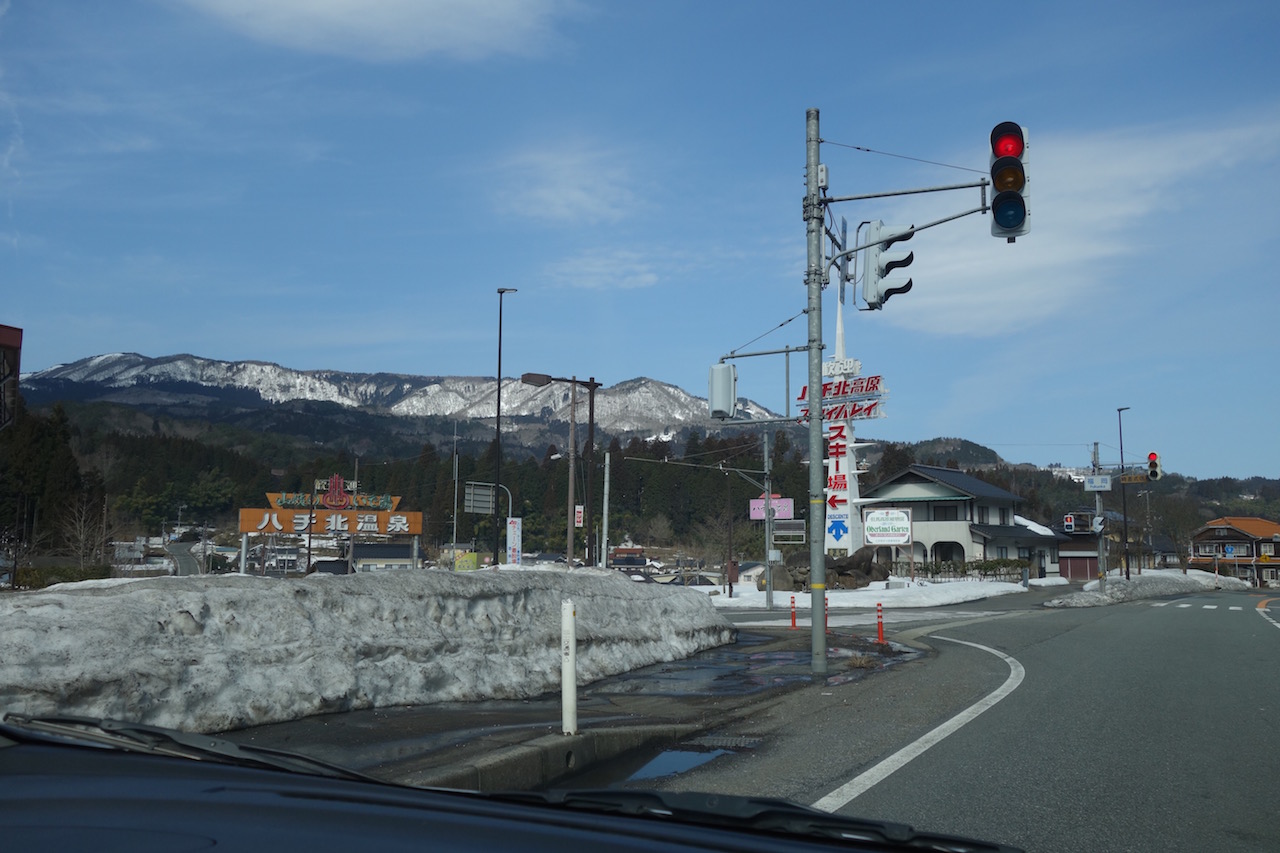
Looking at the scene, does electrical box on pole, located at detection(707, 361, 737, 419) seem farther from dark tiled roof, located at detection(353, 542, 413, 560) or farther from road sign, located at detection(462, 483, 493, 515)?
dark tiled roof, located at detection(353, 542, 413, 560)

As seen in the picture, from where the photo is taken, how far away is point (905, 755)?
7.95m

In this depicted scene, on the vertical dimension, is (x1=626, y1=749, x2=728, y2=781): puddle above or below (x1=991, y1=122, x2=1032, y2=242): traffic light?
below

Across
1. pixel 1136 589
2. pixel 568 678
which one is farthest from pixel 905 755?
pixel 1136 589

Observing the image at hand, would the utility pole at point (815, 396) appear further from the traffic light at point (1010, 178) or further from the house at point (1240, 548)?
the house at point (1240, 548)

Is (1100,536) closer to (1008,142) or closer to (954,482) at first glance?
(954,482)

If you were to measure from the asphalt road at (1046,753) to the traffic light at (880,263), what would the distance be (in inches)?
219

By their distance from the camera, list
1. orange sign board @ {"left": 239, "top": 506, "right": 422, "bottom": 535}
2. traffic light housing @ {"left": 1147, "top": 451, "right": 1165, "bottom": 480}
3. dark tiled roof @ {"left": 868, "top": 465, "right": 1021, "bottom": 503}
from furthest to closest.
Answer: orange sign board @ {"left": 239, "top": 506, "right": 422, "bottom": 535} → dark tiled roof @ {"left": 868, "top": 465, "right": 1021, "bottom": 503} → traffic light housing @ {"left": 1147, "top": 451, "right": 1165, "bottom": 480}

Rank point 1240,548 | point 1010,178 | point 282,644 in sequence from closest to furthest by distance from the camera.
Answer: point 282,644, point 1010,178, point 1240,548

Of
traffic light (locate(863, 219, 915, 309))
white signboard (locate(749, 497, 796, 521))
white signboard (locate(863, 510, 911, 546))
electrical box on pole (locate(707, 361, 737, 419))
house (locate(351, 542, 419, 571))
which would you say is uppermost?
traffic light (locate(863, 219, 915, 309))

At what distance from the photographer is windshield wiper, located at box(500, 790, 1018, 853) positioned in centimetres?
247

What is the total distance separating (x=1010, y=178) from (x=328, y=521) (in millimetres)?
82424

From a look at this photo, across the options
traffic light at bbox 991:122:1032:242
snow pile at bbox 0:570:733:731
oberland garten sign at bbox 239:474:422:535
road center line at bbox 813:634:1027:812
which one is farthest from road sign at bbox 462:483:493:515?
oberland garten sign at bbox 239:474:422:535

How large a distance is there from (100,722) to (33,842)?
150 centimetres

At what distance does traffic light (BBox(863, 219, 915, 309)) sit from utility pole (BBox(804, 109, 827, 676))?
1.07m
